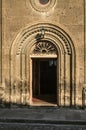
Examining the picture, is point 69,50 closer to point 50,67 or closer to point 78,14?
point 78,14

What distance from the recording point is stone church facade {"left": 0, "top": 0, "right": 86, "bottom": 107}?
13.5 meters

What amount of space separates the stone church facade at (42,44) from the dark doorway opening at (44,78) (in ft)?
8.37

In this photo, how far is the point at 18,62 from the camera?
547 inches

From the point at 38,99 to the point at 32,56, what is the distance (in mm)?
2573

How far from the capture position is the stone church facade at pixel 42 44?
13539 mm

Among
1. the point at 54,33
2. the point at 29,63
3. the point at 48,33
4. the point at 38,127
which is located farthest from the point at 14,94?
the point at 38,127

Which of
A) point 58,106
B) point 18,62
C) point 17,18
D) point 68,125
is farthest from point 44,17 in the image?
point 68,125

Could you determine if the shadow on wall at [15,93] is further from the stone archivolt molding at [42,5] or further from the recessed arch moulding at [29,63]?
the stone archivolt molding at [42,5]

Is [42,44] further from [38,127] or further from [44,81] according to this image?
[38,127]

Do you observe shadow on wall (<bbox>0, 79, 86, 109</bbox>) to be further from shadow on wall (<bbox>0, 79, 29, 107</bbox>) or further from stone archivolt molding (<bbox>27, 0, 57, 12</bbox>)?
stone archivolt molding (<bbox>27, 0, 57, 12</bbox>)

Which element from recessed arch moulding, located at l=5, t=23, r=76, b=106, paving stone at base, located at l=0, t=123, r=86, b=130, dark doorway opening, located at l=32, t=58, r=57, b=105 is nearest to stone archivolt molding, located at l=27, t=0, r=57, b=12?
recessed arch moulding, located at l=5, t=23, r=76, b=106

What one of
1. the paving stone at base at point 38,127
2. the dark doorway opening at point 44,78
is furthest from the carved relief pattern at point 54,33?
the paving stone at base at point 38,127

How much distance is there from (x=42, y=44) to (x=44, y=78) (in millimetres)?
4127

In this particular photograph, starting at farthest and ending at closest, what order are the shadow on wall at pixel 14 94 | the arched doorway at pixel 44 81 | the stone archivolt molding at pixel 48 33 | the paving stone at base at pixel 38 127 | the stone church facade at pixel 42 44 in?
1. the arched doorway at pixel 44 81
2. the shadow on wall at pixel 14 94
3. the stone archivolt molding at pixel 48 33
4. the stone church facade at pixel 42 44
5. the paving stone at base at pixel 38 127
